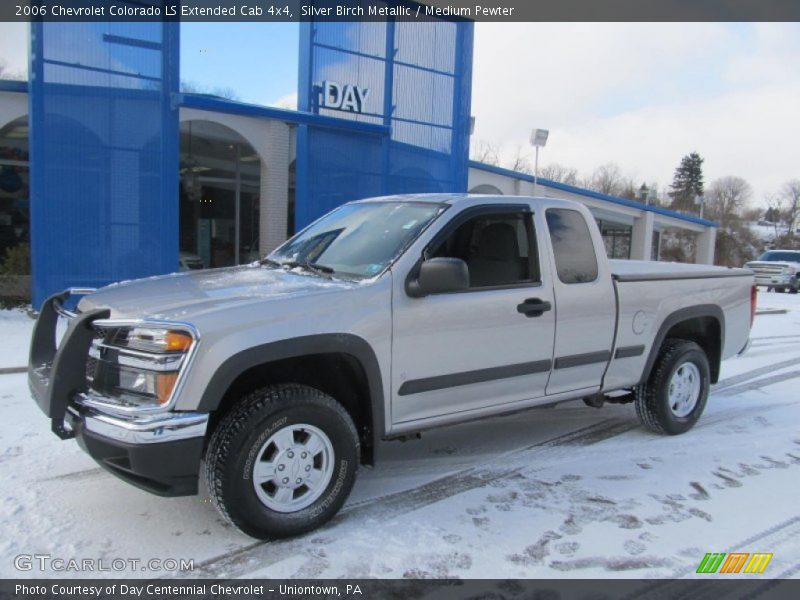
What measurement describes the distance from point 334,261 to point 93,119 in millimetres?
7753

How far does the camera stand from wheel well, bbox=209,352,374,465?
3525mm

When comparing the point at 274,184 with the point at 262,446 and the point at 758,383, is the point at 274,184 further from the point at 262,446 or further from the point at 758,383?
the point at 262,446

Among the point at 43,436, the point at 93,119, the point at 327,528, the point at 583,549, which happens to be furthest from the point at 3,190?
the point at 583,549

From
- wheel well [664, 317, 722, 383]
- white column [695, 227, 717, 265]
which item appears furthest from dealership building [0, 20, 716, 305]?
white column [695, 227, 717, 265]

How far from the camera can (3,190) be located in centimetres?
1559

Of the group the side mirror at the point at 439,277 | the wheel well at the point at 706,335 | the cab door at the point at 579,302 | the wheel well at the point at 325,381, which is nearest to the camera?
the wheel well at the point at 325,381

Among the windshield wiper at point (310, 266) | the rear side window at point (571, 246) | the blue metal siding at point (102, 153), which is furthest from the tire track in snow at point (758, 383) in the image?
the blue metal siding at point (102, 153)

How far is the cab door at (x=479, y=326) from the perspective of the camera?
384 centimetres

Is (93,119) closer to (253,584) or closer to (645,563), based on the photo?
(253,584)

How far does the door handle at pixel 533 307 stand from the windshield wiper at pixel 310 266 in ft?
4.16

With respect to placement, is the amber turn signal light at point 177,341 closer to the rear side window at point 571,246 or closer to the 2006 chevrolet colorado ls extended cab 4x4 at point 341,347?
the 2006 chevrolet colorado ls extended cab 4x4 at point 341,347

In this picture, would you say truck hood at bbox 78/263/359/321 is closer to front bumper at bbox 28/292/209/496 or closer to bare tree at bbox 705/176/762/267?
front bumper at bbox 28/292/209/496

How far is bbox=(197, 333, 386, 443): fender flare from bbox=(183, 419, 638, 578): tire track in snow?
471 mm

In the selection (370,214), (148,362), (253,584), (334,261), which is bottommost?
(253,584)
